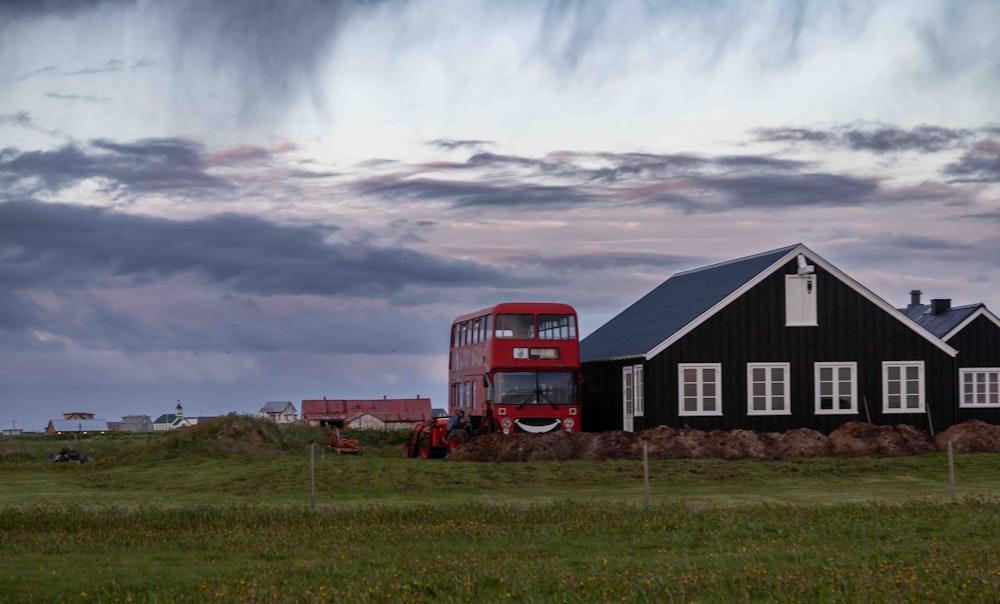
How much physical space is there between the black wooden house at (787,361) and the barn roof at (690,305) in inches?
3.3

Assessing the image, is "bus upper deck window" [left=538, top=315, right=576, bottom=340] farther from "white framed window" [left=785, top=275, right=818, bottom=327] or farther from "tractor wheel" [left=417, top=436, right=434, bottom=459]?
"white framed window" [left=785, top=275, right=818, bottom=327]

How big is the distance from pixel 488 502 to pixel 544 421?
17345 mm

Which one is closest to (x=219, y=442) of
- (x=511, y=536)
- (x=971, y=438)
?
(x=971, y=438)

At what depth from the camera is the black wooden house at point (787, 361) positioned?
46938mm

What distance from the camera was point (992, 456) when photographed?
42.5m

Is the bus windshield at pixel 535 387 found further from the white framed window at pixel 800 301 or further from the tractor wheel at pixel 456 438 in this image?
the white framed window at pixel 800 301

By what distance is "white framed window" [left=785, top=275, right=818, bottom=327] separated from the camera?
48.0 metres

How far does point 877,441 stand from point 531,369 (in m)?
12.8

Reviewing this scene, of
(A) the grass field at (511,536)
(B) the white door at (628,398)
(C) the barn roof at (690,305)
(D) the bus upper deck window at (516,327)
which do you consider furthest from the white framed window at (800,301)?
(D) the bus upper deck window at (516,327)

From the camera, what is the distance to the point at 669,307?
5412 cm

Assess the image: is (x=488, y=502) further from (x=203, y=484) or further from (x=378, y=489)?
(x=203, y=484)

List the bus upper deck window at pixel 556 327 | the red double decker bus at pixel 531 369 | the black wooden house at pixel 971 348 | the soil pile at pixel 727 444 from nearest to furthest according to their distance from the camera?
the soil pile at pixel 727 444 → the red double decker bus at pixel 531 369 → the bus upper deck window at pixel 556 327 → the black wooden house at pixel 971 348

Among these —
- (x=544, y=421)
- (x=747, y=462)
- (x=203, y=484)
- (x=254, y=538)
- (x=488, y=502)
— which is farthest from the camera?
(x=544, y=421)

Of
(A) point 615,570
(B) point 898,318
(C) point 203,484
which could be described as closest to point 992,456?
(B) point 898,318
